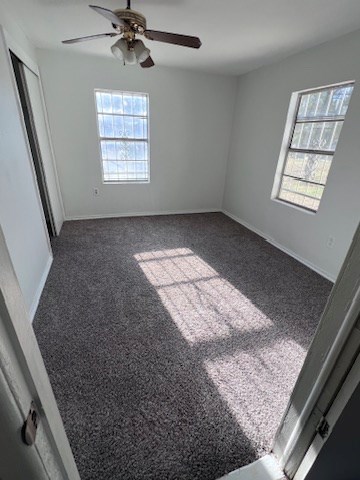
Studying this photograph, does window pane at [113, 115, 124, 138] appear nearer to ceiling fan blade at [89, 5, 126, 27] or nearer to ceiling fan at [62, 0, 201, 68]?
ceiling fan at [62, 0, 201, 68]

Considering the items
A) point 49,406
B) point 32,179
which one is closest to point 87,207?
point 32,179

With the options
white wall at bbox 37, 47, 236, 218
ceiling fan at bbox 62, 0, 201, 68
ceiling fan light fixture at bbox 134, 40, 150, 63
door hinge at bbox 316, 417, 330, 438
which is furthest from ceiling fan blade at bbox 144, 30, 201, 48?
door hinge at bbox 316, 417, 330, 438

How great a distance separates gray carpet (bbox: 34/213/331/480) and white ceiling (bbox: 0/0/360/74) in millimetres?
2427

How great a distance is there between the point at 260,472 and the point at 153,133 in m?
4.18

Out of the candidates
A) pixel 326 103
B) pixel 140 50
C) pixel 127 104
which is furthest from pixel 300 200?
pixel 127 104

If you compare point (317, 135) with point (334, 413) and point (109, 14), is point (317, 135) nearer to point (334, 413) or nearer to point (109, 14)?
point (109, 14)

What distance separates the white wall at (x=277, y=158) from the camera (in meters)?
2.44

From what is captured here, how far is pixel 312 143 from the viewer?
9.83 ft

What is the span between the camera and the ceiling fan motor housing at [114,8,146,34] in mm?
1748

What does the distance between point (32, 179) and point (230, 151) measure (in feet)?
11.2

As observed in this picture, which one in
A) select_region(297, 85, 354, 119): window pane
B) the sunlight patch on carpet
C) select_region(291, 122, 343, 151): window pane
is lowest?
the sunlight patch on carpet

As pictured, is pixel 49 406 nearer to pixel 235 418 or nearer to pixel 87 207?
pixel 235 418

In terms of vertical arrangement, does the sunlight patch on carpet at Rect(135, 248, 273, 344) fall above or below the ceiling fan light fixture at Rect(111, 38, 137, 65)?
below

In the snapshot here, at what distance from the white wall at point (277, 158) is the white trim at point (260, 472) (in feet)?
7.02
